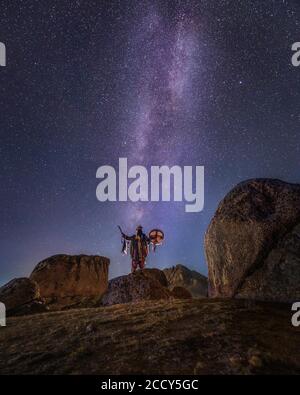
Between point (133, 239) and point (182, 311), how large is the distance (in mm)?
10358

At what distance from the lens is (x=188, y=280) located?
35188 millimetres

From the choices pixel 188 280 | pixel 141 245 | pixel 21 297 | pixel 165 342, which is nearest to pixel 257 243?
pixel 165 342

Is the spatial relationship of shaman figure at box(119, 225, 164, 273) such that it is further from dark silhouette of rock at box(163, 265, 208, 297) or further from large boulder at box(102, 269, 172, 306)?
dark silhouette of rock at box(163, 265, 208, 297)

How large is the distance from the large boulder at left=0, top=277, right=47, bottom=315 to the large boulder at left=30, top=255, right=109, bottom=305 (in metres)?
8.20

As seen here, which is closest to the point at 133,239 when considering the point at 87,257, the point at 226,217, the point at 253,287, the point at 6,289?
the point at 6,289

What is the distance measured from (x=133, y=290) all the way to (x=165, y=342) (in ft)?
24.3

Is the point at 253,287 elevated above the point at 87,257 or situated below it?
above

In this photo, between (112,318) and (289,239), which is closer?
(112,318)

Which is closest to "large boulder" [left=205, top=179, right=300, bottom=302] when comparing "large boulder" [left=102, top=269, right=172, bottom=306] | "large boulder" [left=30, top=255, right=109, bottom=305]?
"large boulder" [left=102, top=269, right=172, bottom=306]

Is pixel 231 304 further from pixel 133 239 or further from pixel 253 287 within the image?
pixel 133 239

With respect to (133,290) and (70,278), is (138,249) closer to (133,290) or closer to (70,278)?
(133,290)

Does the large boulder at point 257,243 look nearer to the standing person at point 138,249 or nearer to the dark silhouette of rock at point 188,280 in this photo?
the standing person at point 138,249

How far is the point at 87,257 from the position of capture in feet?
92.4

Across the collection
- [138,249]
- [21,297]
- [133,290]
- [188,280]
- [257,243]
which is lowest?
[188,280]
